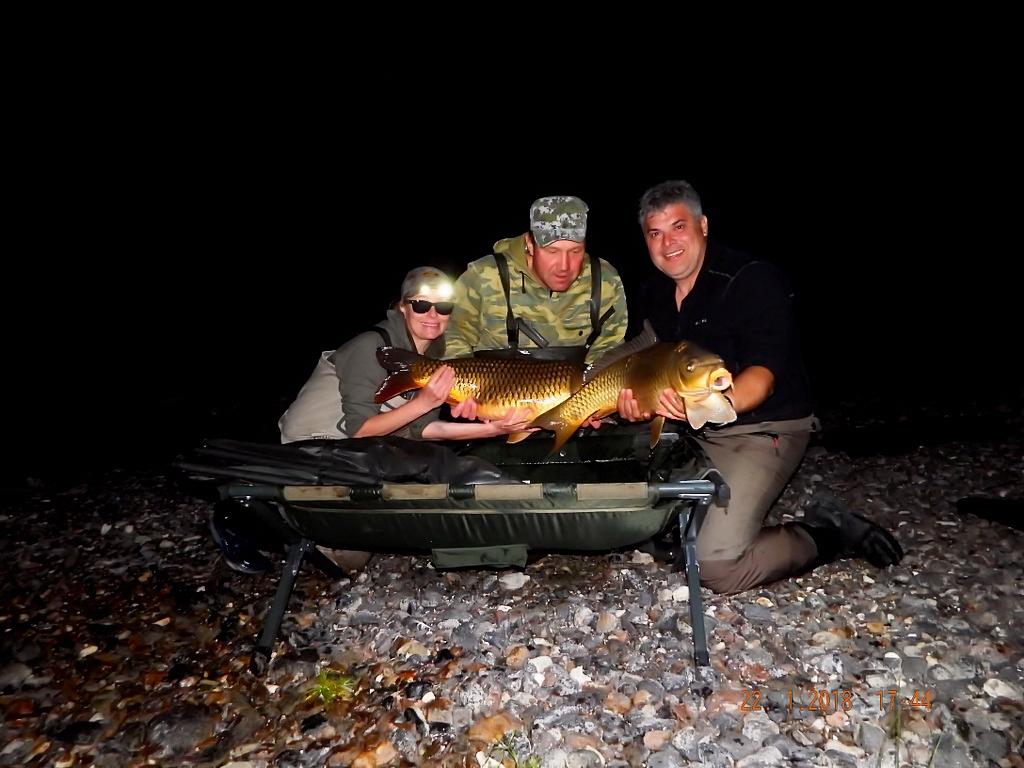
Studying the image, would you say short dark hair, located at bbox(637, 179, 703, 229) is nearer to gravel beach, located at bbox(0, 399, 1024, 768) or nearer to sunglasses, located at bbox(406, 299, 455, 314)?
sunglasses, located at bbox(406, 299, 455, 314)

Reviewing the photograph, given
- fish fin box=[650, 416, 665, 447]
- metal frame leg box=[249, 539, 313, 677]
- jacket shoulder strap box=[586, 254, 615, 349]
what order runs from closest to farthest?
metal frame leg box=[249, 539, 313, 677] → fish fin box=[650, 416, 665, 447] → jacket shoulder strap box=[586, 254, 615, 349]

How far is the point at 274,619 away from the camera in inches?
106

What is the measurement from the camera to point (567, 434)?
326cm

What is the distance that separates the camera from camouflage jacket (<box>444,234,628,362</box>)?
4.07m

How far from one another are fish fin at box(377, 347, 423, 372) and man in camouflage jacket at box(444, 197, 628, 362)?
0.80 metres

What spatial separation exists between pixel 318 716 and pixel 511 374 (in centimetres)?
177

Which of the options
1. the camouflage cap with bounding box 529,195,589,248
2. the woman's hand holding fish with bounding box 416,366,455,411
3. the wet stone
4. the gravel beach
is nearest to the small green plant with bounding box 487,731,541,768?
the gravel beach

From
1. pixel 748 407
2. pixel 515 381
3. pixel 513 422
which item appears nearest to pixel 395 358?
pixel 515 381

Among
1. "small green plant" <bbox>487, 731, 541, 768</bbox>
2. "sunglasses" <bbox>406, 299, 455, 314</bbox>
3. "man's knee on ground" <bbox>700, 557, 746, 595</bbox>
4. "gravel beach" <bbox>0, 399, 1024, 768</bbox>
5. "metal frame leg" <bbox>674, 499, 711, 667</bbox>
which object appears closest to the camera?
"small green plant" <bbox>487, 731, 541, 768</bbox>

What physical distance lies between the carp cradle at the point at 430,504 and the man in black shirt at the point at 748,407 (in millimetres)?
304

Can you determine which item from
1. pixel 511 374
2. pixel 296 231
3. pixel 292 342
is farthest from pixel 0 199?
pixel 511 374

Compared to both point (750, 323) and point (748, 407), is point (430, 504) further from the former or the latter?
point (750, 323)

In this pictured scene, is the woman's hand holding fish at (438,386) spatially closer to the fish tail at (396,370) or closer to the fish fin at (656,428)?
the fish tail at (396,370)
